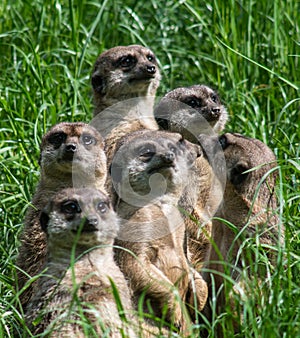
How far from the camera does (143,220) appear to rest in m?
4.90

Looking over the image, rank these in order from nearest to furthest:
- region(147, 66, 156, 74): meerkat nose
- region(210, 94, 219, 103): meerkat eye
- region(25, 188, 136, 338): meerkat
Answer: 1. region(25, 188, 136, 338): meerkat
2. region(210, 94, 219, 103): meerkat eye
3. region(147, 66, 156, 74): meerkat nose

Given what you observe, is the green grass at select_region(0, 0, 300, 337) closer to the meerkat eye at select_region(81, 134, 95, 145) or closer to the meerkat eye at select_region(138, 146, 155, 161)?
the meerkat eye at select_region(81, 134, 95, 145)

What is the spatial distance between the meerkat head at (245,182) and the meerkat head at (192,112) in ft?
1.94

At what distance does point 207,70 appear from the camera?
7.77 metres

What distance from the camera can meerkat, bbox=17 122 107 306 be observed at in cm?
542

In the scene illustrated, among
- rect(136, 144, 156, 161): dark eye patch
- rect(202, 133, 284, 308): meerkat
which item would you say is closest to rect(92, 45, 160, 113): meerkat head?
rect(202, 133, 284, 308): meerkat

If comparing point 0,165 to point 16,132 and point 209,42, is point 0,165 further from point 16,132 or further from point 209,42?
point 209,42

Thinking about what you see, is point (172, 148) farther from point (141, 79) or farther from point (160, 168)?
point (141, 79)

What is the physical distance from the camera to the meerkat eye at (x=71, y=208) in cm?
454

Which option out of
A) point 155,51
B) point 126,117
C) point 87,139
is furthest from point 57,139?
point 155,51

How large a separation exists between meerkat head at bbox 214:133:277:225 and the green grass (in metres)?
0.35

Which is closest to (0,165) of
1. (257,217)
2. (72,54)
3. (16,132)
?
(16,132)

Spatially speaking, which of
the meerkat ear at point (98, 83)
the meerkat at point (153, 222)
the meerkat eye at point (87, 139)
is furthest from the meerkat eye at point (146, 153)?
the meerkat ear at point (98, 83)

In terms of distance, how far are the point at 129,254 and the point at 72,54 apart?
2.94 m
